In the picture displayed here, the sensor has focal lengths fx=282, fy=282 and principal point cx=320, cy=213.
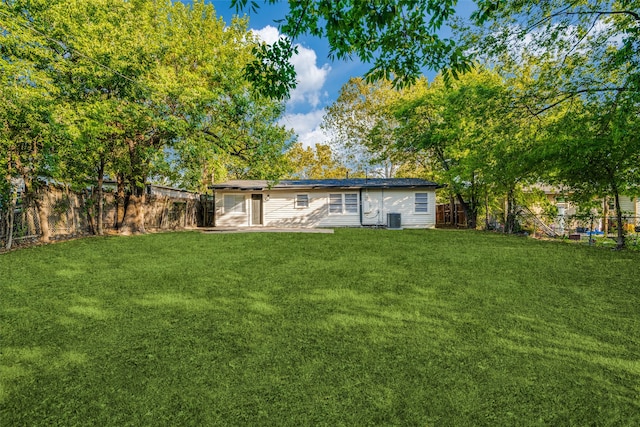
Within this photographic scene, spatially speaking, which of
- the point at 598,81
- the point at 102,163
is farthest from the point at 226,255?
the point at 598,81

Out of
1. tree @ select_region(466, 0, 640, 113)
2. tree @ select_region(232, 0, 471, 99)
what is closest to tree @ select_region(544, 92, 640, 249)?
tree @ select_region(466, 0, 640, 113)

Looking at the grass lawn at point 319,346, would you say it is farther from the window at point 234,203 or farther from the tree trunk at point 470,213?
the window at point 234,203

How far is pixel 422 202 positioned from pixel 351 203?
14.3 feet


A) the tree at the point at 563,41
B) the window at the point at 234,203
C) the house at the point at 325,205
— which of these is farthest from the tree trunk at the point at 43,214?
the tree at the point at 563,41

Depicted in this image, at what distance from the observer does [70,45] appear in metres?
9.53

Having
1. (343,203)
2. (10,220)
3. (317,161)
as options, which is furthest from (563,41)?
(317,161)

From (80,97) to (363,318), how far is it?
1194 cm

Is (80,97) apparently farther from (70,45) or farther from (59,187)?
(59,187)

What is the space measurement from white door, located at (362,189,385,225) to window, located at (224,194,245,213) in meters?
7.62

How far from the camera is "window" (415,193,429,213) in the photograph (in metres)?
17.4

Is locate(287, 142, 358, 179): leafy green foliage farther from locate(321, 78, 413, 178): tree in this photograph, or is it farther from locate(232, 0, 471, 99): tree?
locate(232, 0, 471, 99): tree

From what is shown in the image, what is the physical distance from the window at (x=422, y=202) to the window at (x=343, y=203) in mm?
3740

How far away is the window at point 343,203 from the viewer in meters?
17.7

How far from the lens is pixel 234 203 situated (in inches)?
694
